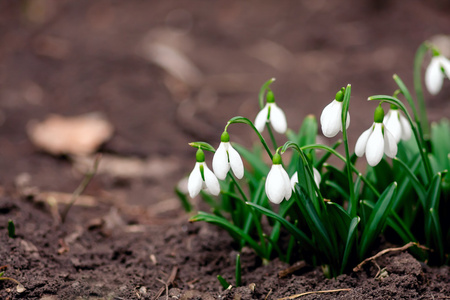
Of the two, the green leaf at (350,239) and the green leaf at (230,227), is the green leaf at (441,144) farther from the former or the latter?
the green leaf at (230,227)

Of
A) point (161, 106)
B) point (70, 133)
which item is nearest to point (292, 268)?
point (70, 133)

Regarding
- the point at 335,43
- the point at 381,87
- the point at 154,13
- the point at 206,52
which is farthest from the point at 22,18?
the point at 381,87

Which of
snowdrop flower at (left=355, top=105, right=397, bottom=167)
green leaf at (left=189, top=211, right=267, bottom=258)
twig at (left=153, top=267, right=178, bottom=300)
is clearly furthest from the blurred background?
snowdrop flower at (left=355, top=105, right=397, bottom=167)

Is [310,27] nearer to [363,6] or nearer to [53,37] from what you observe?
[363,6]

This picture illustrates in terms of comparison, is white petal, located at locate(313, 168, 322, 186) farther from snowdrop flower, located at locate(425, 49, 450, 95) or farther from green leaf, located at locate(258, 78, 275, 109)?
snowdrop flower, located at locate(425, 49, 450, 95)

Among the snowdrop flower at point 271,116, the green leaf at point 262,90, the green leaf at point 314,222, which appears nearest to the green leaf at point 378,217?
the green leaf at point 314,222

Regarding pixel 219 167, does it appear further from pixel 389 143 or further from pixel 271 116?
pixel 389 143

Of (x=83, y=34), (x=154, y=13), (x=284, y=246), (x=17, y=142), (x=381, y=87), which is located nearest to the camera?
(x=284, y=246)
